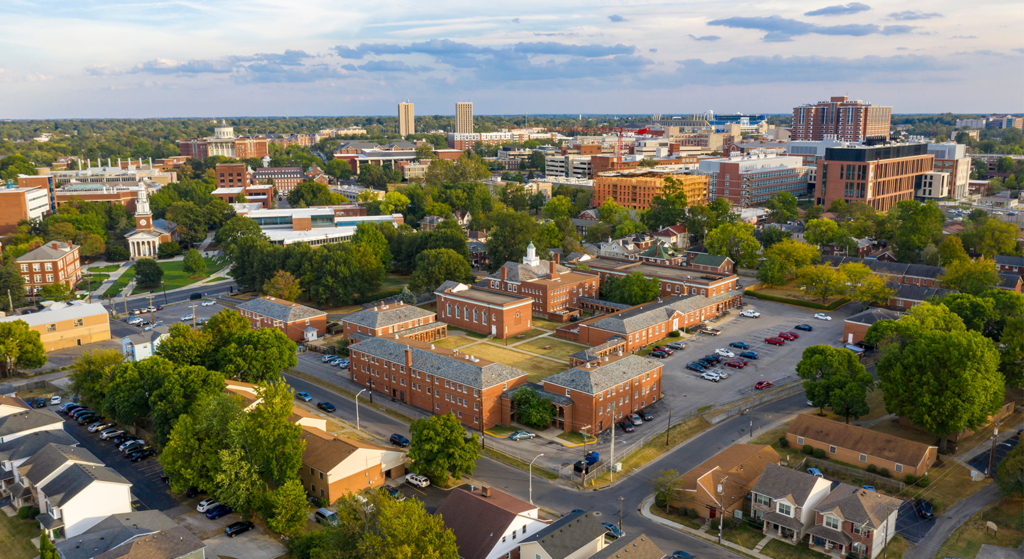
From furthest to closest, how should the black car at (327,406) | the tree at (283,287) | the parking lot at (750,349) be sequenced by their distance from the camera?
the tree at (283,287), the parking lot at (750,349), the black car at (327,406)

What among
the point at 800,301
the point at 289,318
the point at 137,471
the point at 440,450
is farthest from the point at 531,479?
the point at 800,301

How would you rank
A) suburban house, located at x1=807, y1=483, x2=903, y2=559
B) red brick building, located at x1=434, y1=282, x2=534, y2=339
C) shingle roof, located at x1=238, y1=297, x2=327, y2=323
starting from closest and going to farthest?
suburban house, located at x1=807, y1=483, x2=903, y2=559 < shingle roof, located at x1=238, y1=297, x2=327, y2=323 < red brick building, located at x1=434, y1=282, x2=534, y2=339

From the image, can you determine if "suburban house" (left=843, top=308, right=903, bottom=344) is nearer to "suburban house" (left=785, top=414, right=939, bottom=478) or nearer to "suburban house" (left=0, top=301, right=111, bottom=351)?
"suburban house" (left=785, top=414, right=939, bottom=478)

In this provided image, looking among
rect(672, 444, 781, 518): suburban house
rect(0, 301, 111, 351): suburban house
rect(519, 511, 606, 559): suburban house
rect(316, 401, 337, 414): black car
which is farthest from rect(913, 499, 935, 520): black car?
rect(0, 301, 111, 351): suburban house

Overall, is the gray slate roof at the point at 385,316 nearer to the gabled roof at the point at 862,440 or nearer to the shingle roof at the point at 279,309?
the shingle roof at the point at 279,309

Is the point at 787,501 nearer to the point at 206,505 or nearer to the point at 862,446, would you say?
the point at 862,446

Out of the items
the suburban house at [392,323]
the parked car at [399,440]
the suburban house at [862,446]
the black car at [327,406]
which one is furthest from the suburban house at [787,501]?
the suburban house at [392,323]
